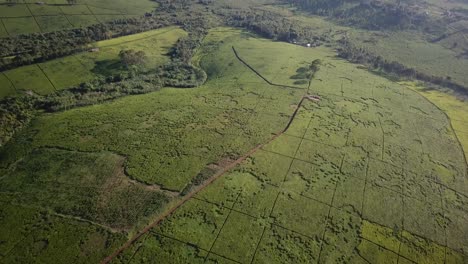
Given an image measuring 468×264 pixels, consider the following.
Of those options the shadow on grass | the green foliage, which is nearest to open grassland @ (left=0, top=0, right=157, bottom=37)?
the shadow on grass

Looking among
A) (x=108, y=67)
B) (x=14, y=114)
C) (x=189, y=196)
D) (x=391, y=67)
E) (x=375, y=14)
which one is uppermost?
(x=375, y=14)

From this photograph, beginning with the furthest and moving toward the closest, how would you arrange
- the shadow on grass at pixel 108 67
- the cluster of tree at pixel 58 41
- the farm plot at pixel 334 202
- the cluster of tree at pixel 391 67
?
1. the cluster of tree at pixel 391 67
2. the shadow on grass at pixel 108 67
3. the cluster of tree at pixel 58 41
4. the farm plot at pixel 334 202

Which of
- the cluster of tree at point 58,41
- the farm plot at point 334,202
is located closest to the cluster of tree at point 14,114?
the cluster of tree at point 58,41

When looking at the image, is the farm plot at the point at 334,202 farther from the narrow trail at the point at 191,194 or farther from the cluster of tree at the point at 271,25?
the cluster of tree at the point at 271,25

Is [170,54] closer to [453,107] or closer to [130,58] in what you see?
[130,58]

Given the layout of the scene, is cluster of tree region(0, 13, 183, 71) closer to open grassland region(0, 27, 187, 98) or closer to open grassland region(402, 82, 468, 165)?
open grassland region(0, 27, 187, 98)

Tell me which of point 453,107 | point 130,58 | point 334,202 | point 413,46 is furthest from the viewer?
point 413,46

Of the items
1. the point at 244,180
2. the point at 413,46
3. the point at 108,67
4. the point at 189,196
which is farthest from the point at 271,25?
the point at 189,196

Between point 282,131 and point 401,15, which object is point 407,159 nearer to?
point 282,131
